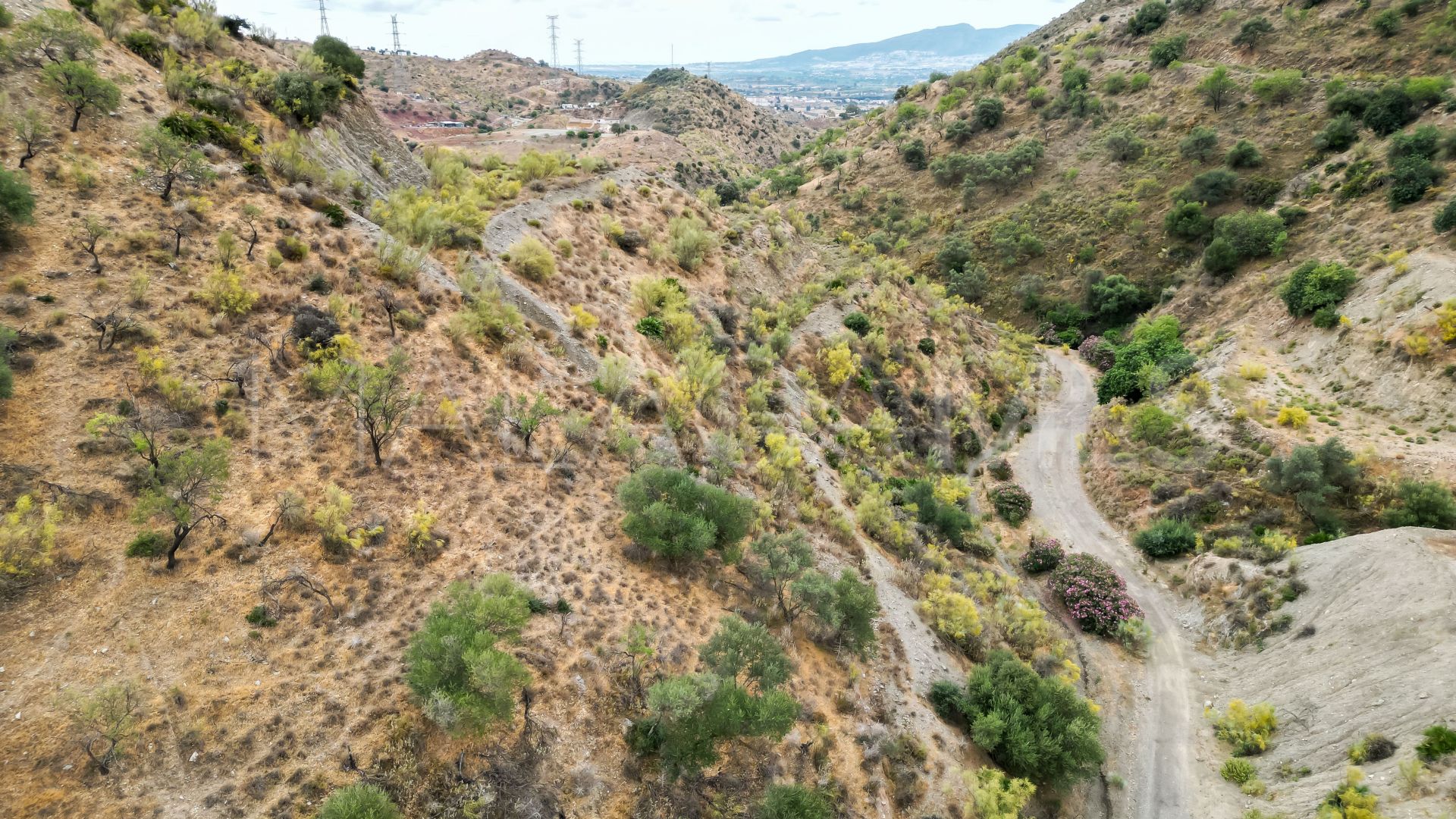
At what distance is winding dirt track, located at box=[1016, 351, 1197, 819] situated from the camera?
20.7 m

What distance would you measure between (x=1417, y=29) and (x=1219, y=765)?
250 feet

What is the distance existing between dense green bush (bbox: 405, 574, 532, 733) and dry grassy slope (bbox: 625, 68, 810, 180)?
3689 inches

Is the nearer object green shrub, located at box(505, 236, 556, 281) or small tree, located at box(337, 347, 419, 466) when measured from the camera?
small tree, located at box(337, 347, 419, 466)

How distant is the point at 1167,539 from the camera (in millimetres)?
31109

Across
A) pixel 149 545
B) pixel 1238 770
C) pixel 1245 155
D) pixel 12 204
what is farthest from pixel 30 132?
pixel 1245 155

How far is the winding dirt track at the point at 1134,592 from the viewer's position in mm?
20734

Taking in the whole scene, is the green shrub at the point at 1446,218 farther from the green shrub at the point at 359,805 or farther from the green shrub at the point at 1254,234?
the green shrub at the point at 359,805

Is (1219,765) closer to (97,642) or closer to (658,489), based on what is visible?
(658,489)

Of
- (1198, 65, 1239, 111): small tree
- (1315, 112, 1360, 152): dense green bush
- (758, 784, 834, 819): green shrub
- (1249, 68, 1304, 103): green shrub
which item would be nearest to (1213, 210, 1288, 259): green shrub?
(1315, 112, 1360, 152): dense green bush

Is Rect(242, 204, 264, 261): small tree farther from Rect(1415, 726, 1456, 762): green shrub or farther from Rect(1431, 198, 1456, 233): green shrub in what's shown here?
Rect(1431, 198, 1456, 233): green shrub

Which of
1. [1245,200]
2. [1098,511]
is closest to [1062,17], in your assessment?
[1245,200]

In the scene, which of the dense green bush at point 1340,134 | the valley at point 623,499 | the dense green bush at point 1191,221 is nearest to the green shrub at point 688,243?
the valley at point 623,499

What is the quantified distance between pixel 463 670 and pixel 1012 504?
32.4 m

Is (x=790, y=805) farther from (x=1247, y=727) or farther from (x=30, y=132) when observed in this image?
(x=30, y=132)
